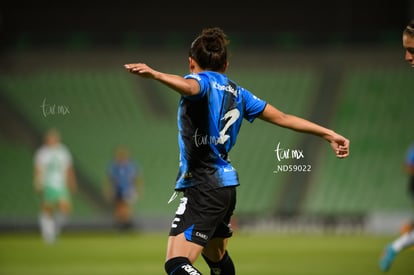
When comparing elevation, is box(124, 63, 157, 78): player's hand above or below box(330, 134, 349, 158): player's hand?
above

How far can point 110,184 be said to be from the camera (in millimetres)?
21234

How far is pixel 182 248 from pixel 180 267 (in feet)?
0.54

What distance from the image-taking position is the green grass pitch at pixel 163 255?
10773mm

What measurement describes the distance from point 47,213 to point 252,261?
6940 millimetres

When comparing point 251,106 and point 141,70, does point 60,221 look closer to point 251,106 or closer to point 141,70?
point 251,106

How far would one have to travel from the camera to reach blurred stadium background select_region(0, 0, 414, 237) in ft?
65.8

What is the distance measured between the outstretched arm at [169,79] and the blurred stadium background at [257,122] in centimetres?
1211

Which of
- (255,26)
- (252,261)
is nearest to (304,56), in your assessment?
(255,26)

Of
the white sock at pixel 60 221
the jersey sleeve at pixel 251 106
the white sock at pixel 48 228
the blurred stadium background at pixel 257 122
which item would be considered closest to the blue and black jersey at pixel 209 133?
the jersey sleeve at pixel 251 106

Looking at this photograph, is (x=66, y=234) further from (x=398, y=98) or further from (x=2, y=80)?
(x=398, y=98)

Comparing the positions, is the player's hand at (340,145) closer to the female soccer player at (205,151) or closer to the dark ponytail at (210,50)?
the female soccer player at (205,151)

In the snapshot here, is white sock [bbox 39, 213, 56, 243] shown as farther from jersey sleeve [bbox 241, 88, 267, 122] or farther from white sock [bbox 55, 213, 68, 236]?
jersey sleeve [bbox 241, 88, 267, 122]

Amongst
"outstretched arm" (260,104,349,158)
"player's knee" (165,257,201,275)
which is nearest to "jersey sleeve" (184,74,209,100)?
"outstretched arm" (260,104,349,158)

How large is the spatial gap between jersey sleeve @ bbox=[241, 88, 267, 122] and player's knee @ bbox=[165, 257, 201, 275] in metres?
1.22
